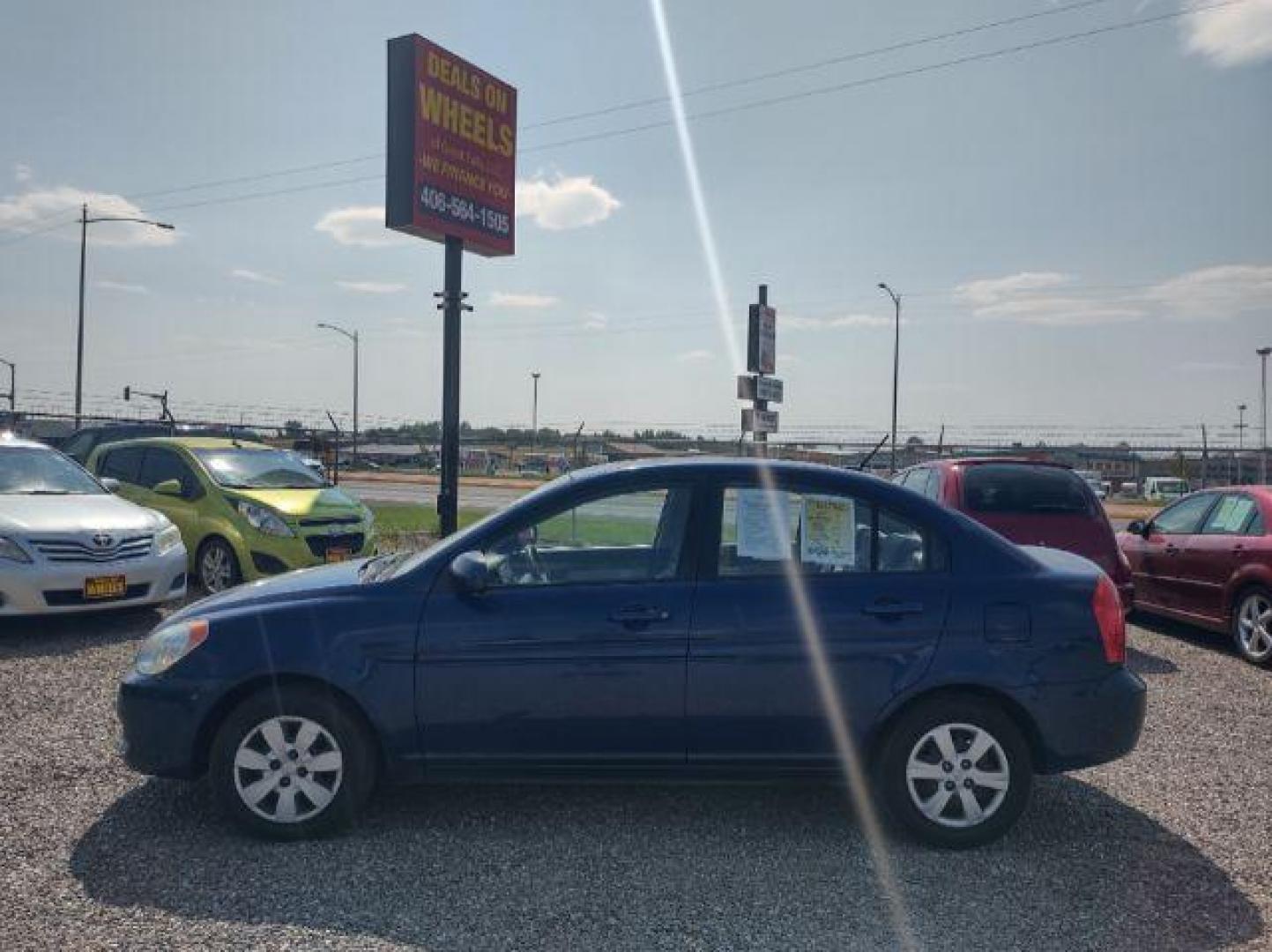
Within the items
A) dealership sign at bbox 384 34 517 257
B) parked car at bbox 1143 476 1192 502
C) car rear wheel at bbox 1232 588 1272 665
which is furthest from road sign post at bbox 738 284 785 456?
parked car at bbox 1143 476 1192 502

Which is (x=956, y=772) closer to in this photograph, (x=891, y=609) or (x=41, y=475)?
(x=891, y=609)

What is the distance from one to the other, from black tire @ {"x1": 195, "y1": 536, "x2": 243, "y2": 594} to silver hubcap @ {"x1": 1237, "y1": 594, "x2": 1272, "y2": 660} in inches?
349

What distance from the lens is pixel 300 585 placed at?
4.24 meters

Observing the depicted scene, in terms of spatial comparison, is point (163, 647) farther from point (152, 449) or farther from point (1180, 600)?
point (1180, 600)

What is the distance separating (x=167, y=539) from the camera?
8289mm

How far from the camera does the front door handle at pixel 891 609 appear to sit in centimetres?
394

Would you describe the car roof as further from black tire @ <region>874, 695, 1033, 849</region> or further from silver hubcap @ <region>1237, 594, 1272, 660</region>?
silver hubcap @ <region>1237, 594, 1272, 660</region>

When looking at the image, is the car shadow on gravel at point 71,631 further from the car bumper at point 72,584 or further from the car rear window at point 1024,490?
the car rear window at point 1024,490

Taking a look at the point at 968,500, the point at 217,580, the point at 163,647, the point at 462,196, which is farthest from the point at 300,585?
the point at 462,196

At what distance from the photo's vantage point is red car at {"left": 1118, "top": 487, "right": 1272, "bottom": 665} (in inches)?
295

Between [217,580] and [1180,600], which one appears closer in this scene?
[1180,600]

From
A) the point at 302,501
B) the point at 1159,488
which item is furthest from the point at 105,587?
the point at 1159,488

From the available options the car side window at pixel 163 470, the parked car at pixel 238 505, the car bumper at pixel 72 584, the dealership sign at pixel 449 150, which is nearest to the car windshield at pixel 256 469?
the parked car at pixel 238 505

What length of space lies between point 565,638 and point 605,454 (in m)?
19.6
